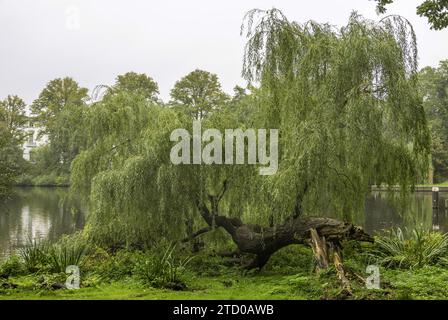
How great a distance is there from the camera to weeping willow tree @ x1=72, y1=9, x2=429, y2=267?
8750mm

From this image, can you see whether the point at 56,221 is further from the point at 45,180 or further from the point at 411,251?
the point at 45,180

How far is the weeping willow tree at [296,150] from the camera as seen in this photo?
8.75 meters

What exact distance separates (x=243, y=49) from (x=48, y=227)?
13.5 m

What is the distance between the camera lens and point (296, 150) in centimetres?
861

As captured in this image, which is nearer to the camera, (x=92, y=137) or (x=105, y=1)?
(x=92, y=137)

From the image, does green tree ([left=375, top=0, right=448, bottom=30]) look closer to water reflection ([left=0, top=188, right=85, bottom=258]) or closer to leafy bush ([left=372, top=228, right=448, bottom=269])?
leafy bush ([left=372, top=228, right=448, bottom=269])

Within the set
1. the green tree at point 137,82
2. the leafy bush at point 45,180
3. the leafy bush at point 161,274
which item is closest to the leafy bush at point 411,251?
the leafy bush at point 161,274

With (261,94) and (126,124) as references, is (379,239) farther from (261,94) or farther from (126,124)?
(126,124)

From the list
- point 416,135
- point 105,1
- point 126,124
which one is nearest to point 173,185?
Answer: point 126,124

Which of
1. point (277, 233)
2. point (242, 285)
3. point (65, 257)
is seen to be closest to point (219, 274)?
point (242, 285)

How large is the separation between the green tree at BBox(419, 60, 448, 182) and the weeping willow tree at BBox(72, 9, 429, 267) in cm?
3493

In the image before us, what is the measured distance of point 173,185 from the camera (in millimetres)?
9273

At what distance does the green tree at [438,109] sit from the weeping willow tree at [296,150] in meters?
34.9
